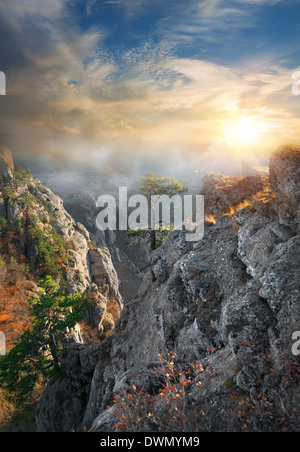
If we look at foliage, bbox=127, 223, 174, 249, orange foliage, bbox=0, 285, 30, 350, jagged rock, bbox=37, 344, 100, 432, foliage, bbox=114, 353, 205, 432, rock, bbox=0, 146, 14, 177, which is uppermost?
rock, bbox=0, 146, 14, 177

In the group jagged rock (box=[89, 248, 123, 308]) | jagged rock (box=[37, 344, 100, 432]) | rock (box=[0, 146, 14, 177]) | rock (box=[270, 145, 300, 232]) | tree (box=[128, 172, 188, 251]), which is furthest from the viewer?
jagged rock (box=[89, 248, 123, 308])

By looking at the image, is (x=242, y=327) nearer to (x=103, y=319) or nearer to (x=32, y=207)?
(x=103, y=319)

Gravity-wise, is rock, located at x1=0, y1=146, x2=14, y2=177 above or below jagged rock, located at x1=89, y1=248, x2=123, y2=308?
above

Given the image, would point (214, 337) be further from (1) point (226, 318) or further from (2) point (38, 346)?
(2) point (38, 346)

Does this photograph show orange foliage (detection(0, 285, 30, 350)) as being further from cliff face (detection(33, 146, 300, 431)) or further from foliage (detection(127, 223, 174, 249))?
foliage (detection(127, 223, 174, 249))

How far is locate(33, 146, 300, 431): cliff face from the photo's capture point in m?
6.08

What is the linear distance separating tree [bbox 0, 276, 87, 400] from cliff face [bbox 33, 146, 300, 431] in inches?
81.2

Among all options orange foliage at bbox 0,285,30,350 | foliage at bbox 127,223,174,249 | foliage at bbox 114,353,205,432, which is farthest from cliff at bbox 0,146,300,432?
orange foliage at bbox 0,285,30,350

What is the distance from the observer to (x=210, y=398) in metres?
6.45

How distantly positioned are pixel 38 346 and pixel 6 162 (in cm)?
4723

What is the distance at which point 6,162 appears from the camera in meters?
53.5

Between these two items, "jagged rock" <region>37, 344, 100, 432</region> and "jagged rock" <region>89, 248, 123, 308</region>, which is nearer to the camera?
"jagged rock" <region>37, 344, 100, 432</region>

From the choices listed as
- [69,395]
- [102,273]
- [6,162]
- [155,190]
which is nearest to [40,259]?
[102,273]
